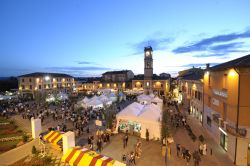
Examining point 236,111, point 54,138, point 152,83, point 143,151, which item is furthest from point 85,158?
point 152,83

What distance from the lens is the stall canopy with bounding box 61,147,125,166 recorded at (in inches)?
341

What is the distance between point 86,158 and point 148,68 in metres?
51.9

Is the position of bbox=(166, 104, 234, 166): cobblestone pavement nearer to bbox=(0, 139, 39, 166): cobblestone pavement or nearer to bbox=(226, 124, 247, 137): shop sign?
bbox=(226, 124, 247, 137): shop sign

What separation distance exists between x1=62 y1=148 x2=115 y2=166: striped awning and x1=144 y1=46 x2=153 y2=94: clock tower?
164 ft

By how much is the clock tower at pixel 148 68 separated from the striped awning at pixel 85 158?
164ft

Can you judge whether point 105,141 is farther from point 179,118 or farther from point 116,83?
point 116,83

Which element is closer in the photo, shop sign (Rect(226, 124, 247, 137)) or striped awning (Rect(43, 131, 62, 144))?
shop sign (Rect(226, 124, 247, 137))

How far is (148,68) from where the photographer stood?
59281mm

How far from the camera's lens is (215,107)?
17875 millimetres

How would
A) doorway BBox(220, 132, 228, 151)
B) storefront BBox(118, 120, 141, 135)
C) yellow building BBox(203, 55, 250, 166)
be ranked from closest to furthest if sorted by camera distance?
yellow building BBox(203, 55, 250, 166) < doorway BBox(220, 132, 228, 151) < storefront BBox(118, 120, 141, 135)

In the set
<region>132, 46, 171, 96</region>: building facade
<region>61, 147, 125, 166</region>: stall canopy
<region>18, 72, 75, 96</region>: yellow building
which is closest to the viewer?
<region>61, 147, 125, 166</region>: stall canopy

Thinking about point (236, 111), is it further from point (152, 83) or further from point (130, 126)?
point (152, 83)

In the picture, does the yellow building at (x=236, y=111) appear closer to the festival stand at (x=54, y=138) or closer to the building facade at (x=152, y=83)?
the festival stand at (x=54, y=138)

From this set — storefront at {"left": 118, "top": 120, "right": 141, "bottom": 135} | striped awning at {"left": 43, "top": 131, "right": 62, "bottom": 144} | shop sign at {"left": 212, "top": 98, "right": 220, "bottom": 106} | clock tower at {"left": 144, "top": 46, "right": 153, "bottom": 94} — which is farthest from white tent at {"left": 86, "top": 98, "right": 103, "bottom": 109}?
clock tower at {"left": 144, "top": 46, "right": 153, "bottom": 94}
